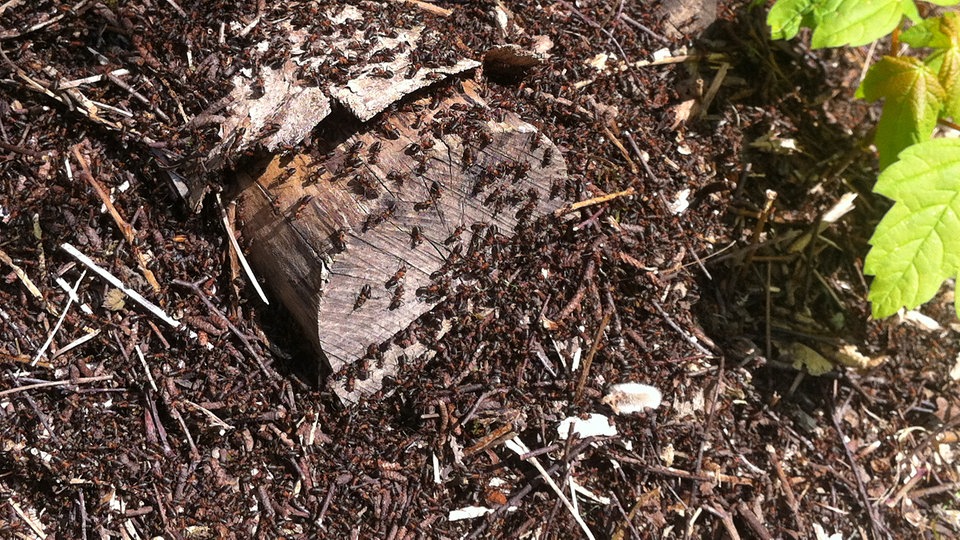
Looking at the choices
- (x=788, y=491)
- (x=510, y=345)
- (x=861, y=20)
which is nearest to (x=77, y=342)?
(x=510, y=345)

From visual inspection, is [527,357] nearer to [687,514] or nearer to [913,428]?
[687,514]

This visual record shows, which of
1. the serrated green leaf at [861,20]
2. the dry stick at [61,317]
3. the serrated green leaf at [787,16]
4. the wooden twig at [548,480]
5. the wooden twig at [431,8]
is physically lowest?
the wooden twig at [548,480]

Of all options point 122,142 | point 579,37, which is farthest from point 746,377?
point 122,142

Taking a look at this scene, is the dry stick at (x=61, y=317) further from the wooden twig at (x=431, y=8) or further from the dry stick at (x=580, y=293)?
the dry stick at (x=580, y=293)

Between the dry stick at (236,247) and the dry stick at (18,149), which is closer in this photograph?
the dry stick at (18,149)

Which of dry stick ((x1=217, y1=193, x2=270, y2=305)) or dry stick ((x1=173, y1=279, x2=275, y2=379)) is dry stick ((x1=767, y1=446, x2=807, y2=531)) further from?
dry stick ((x1=217, y1=193, x2=270, y2=305))

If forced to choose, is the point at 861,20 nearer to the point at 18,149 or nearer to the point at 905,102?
the point at 905,102

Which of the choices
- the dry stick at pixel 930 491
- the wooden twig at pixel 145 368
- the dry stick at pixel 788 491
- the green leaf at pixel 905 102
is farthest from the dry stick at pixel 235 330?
the dry stick at pixel 930 491
